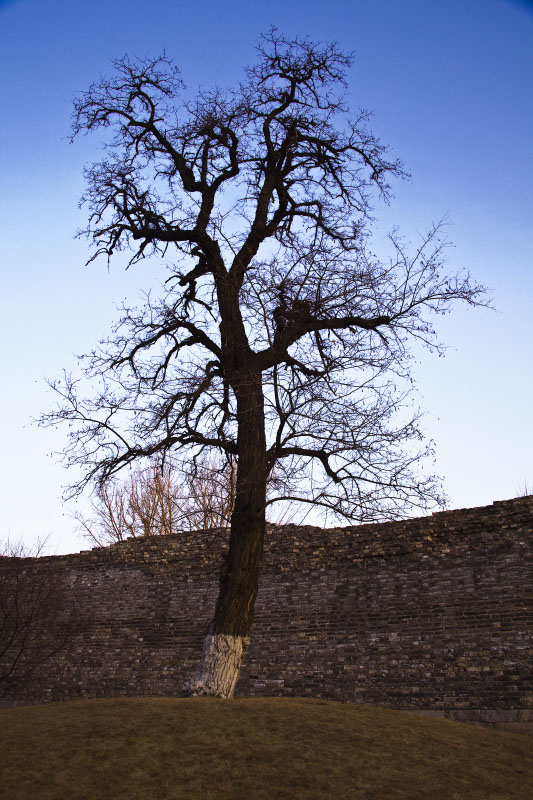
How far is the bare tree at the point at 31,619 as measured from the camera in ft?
59.5

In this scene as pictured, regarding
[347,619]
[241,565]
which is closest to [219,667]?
[241,565]

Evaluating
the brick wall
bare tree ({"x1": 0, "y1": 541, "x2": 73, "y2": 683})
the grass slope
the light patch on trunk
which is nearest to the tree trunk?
the light patch on trunk

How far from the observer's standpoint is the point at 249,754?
757 cm

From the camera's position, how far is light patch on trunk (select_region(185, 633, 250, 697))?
33.3 ft

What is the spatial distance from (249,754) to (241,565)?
131 inches

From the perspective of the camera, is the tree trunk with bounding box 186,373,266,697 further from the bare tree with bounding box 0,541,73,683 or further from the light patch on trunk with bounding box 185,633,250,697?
the bare tree with bounding box 0,541,73,683

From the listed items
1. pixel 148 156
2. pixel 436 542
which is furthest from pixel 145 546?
pixel 148 156

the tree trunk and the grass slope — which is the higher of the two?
the tree trunk

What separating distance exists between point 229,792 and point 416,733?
9.42 feet

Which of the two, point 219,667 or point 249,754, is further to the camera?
point 219,667

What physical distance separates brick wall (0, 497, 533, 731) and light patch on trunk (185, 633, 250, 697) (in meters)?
3.57

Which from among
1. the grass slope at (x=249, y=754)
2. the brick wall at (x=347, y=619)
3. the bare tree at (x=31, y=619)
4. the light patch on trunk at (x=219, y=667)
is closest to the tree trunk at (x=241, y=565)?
the light patch on trunk at (x=219, y=667)

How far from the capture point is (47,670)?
58.6 feet

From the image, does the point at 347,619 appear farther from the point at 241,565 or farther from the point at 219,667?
the point at 219,667
